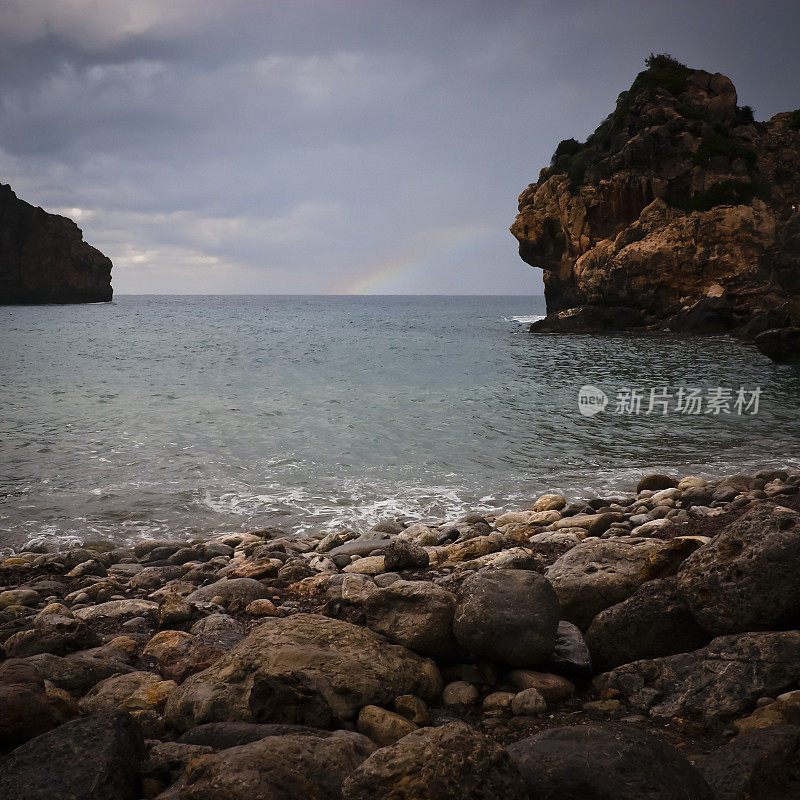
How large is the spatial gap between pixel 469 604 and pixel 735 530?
189 centimetres

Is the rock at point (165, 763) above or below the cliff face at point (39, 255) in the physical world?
below

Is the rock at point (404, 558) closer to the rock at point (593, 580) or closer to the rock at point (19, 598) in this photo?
the rock at point (593, 580)

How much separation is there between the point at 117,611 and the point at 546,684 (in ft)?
13.9

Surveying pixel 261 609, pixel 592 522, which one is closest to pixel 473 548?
pixel 592 522

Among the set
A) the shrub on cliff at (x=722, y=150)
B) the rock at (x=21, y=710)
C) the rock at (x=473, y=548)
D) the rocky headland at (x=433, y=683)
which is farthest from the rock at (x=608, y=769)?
the shrub on cliff at (x=722, y=150)

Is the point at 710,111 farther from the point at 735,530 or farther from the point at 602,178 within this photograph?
the point at 735,530

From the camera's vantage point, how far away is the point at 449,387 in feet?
76.4

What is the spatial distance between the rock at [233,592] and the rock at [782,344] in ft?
95.1

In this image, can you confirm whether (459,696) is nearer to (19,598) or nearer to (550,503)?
(19,598)

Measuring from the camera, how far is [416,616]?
4293mm

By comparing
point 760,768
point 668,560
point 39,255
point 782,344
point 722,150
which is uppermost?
point 722,150

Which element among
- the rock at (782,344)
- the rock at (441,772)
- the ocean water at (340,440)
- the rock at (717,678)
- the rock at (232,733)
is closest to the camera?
the rock at (441,772)

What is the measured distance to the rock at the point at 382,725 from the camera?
3.39 meters

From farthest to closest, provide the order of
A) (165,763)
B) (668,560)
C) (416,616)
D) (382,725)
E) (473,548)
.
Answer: (473,548) → (668,560) → (416,616) → (382,725) → (165,763)
